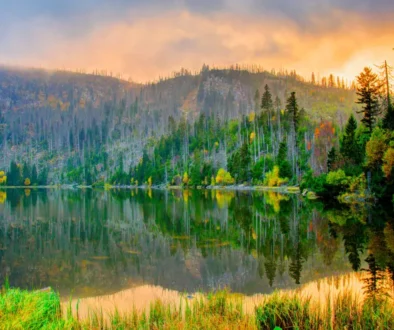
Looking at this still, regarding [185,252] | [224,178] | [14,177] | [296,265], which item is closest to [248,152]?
[224,178]

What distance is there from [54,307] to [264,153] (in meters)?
88.4

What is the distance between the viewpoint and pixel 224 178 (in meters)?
88.2

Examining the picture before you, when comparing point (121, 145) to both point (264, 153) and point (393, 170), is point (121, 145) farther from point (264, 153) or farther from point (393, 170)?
point (393, 170)

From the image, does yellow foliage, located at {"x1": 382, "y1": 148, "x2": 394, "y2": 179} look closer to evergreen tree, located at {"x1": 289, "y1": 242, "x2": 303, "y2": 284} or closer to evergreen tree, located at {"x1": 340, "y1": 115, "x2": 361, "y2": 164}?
evergreen tree, located at {"x1": 340, "y1": 115, "x2": 361, "y2": 164}

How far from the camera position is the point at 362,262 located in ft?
47.1

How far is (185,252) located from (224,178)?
2775 inches

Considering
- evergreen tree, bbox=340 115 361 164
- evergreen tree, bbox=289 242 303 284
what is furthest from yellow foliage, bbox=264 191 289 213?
evergreen tree, bbox=289 242 303 284

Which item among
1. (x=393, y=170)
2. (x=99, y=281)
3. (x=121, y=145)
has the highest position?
(x=121, y=145)

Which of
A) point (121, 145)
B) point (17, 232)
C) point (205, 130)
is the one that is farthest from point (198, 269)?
point (121, 145)

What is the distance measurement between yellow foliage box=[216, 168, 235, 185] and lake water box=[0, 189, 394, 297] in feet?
190

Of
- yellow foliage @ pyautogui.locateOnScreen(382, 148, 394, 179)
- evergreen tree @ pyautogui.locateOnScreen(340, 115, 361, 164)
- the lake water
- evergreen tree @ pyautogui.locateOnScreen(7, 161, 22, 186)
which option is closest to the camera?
the lake water

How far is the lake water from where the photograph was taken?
13.6 metres

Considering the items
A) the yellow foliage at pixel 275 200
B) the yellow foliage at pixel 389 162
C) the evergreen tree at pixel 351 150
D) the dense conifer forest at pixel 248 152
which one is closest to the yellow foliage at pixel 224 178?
the dense conifer forest at pixel 248 152

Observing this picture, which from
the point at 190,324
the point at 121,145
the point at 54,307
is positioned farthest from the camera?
the point at 121,145
